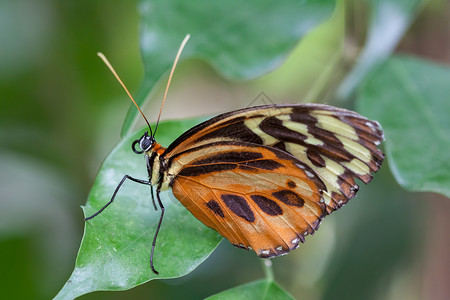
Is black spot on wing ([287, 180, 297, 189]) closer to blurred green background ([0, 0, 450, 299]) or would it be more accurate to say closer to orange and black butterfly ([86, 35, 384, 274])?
orange and black butterfly ([86, 35, 384, 274])

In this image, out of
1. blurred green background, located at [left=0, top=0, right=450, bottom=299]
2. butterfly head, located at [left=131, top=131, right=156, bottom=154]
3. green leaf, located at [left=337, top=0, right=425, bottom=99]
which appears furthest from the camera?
blurred green background, located at [left=0, top=0, right=450, bottom=299]

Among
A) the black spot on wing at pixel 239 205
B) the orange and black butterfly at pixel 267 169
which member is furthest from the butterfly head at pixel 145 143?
the black spot on wing at pixel 239 205

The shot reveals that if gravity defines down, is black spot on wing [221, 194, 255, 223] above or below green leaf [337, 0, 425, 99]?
below

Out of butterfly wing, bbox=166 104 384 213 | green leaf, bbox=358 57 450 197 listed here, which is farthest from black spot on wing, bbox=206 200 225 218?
green leaf, bbox=358 57 450 197

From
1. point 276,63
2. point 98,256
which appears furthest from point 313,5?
point 98,256

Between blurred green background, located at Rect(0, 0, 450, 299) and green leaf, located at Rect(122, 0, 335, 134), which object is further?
blurred green background, located at Rect(0, 0, 450, 299)

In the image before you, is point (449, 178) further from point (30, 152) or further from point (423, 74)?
point (30, 152)

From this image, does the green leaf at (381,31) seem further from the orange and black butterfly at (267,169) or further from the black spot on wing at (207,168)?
the black spot on wing at (207,168)
